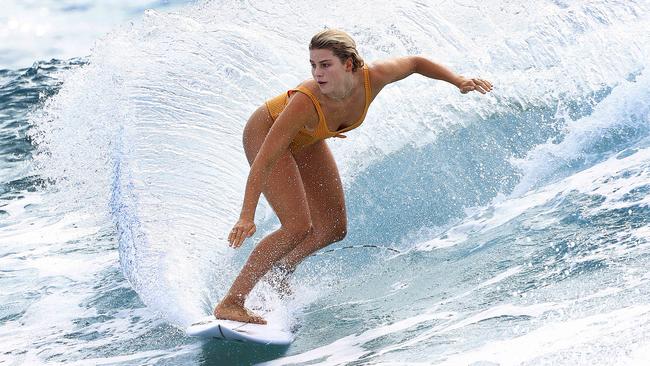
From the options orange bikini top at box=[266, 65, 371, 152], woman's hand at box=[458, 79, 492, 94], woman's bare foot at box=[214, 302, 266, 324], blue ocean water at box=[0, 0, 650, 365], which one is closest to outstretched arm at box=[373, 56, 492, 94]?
woman's hand at box=[458, 79, 492, 94]

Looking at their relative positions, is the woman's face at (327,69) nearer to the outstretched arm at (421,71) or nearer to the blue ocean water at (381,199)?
the outstretched arm at (421,71)

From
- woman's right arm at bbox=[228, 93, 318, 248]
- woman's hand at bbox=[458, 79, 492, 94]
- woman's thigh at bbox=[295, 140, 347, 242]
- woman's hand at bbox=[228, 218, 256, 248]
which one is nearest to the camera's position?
woman's hand at bbox=[228, 218, 256, 248]

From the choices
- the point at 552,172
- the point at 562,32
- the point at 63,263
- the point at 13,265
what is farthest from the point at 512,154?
the point at 13,265

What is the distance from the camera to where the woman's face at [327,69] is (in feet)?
13.2

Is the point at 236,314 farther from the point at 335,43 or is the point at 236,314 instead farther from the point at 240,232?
the point at 335,43

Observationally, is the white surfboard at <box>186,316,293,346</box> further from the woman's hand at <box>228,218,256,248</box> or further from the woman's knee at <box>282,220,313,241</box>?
the woman's hand at <box>228,218,256,248</box>

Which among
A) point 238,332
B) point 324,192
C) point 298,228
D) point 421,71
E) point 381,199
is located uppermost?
point 421,71

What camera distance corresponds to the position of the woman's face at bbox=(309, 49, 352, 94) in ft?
13.2

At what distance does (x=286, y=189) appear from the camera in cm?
439

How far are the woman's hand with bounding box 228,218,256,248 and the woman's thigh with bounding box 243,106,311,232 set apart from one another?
565 mm

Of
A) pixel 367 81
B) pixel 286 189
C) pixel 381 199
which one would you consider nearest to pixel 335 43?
pixel 367 81

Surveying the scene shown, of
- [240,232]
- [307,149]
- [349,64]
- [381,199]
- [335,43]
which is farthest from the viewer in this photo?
[381,199]

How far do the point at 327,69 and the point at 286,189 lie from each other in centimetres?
68

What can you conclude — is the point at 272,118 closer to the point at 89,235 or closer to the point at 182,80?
the point at 182,80
